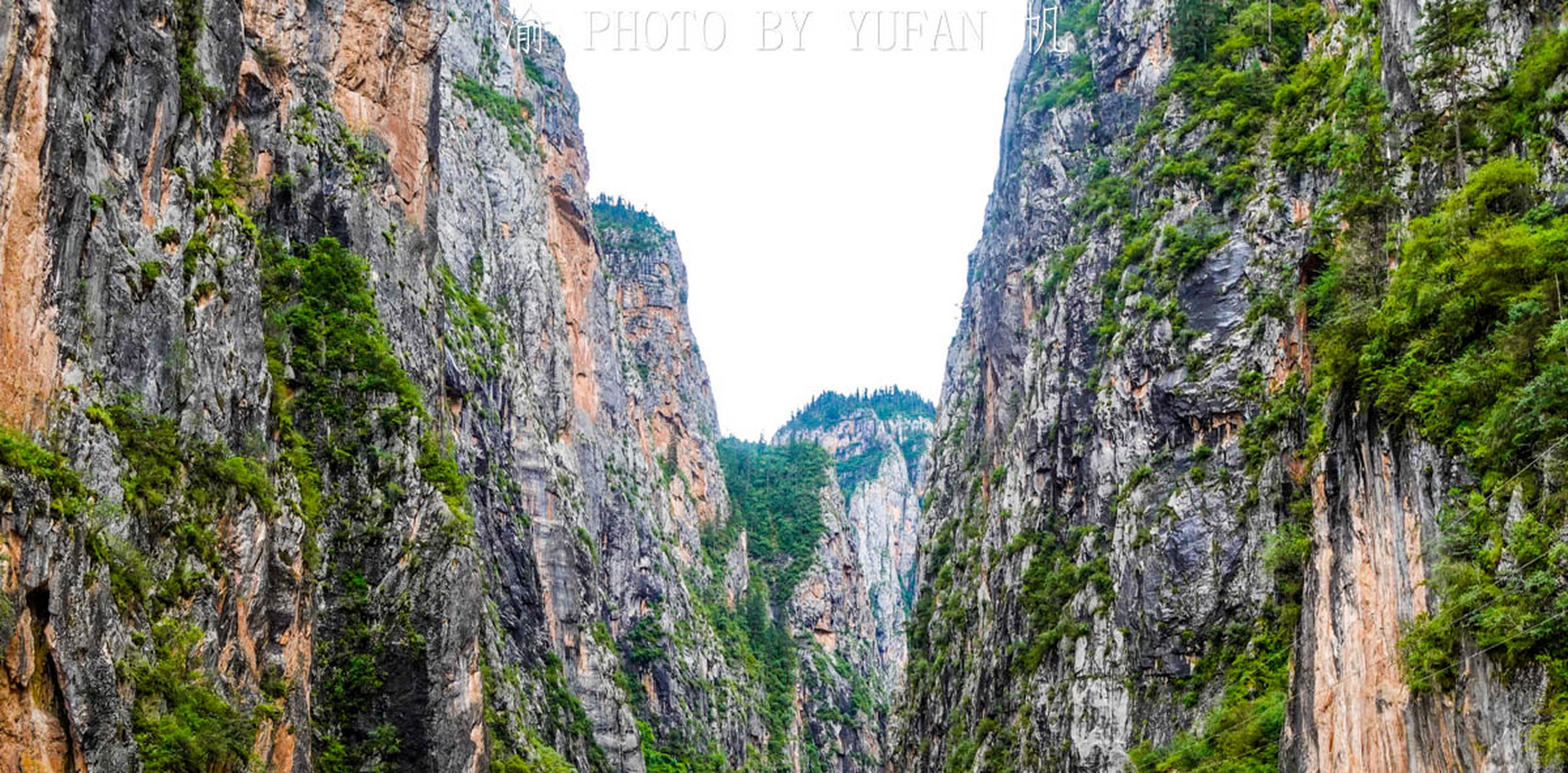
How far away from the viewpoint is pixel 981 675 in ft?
199

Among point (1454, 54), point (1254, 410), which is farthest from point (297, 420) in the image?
point (1454, 54)

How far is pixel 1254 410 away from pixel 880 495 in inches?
5620

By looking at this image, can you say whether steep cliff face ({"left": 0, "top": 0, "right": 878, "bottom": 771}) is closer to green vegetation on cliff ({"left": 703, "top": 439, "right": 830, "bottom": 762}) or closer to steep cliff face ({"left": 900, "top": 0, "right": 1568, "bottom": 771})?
steep cliff face ({"left": 900, "top": 0, "right": 1568, "bottom": 771})

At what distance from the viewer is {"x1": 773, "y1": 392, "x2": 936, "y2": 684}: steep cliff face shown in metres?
173

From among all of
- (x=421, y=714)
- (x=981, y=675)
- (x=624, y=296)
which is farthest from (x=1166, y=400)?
(x=624, y=296)

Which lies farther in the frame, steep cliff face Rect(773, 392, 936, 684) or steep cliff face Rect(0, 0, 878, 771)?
steep cliff face Rect(773, 392, 936, 684)

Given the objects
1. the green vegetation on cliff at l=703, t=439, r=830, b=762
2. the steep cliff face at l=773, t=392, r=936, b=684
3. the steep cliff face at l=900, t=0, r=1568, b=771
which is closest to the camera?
the steep cliff face at l=900, t=0, r=1568, b=771

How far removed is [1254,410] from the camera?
45.7m

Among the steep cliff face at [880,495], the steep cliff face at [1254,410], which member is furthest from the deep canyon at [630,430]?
the steep cliff face at [880,495]

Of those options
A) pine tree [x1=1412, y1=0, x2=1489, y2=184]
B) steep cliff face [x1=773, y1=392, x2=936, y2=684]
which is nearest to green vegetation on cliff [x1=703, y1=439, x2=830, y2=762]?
steep cliff face [x1=773, y1=392, x2=936, y2=684]

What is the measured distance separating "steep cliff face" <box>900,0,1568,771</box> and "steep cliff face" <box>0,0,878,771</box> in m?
22.0

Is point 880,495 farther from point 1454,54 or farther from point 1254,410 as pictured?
point 1454,54

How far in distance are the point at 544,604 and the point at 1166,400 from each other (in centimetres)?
3538

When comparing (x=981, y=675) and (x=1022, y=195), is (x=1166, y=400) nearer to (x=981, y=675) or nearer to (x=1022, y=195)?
(x=981, y=675)
